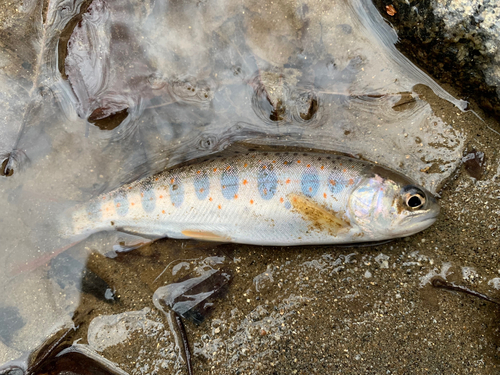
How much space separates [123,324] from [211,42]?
10.8 ft

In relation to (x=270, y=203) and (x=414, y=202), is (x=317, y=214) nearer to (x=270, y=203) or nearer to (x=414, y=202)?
(x=270, y=203)

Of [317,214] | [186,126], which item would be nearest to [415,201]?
[317,214]

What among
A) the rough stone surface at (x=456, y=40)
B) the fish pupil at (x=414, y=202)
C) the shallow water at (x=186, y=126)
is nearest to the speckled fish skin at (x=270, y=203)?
the fish pupil at (x=414, y=202)

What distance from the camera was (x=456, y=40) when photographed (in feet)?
10.5

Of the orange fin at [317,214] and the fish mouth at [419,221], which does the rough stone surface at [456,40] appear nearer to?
the fish mouth at [419,221]

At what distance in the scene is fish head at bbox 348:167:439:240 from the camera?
3285 mm

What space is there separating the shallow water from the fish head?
1.07ft

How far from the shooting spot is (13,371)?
137 inches

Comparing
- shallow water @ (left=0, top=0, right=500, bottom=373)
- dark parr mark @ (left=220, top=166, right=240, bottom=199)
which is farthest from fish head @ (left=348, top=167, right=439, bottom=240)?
dark parr mark @ (left=220, top=166, right=240, bottom=199)

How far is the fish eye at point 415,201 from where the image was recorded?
3266 millimetres

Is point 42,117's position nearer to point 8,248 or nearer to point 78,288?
point 8,248

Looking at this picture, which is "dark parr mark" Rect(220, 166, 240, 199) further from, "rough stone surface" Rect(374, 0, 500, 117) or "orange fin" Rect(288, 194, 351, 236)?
"rough stone surface" Rect(374, 0, 500, 117)

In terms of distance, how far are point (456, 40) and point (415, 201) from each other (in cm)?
164

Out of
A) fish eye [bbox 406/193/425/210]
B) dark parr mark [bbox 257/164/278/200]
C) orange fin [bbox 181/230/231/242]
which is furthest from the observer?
orange fin [bbox 181/230/231/242]
